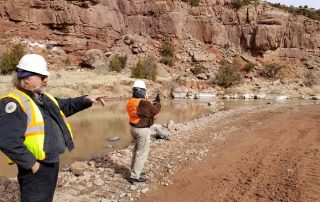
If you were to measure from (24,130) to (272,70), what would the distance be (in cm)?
4194

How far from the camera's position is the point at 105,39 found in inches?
1549

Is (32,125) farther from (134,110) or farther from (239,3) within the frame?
(239,3)

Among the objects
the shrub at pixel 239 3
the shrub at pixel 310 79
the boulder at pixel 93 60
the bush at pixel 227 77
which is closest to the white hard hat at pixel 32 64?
the boulder at pixel 93 60

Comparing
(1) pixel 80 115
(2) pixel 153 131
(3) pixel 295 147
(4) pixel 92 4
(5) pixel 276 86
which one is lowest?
(5) pixel 276 86

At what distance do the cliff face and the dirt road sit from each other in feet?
102

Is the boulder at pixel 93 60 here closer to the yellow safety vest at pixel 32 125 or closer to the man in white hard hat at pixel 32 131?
the man in white hard hat at pixel 32 131

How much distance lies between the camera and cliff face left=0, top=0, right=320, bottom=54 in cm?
3678

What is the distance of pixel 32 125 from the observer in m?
2.81

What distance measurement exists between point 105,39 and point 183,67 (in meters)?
9.48

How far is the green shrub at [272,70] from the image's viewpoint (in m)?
41.6

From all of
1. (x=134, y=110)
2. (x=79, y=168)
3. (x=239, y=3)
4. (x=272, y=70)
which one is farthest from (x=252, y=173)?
(x=239, y=3)

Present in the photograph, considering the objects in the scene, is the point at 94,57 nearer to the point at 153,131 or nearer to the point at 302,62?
the point at 153,131

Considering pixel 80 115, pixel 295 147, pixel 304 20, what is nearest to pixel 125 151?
pixel 295 147

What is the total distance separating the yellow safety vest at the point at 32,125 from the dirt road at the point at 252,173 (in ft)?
9.13
